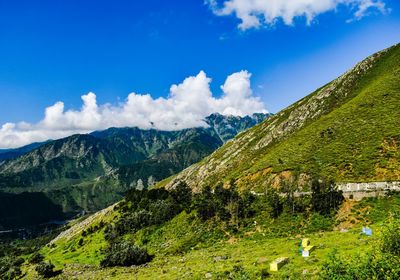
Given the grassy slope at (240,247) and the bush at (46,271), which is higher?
the grassy slope at (240,247)

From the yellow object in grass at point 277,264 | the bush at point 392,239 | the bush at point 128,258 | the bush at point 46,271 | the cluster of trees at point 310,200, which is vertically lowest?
the bush at point 46,271

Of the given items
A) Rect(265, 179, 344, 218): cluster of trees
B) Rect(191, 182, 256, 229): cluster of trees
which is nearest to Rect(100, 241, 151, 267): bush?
Rect(191, 182, 256, 229): cluster of trees

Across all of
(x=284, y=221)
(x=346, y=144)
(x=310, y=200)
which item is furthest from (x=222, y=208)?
(x=346, y=144)

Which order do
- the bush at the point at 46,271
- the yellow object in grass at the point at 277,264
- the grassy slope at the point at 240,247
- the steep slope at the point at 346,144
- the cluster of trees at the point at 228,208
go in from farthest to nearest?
the steep slope at the point at 346,144 < the bush at the point at 46,271 < the cluster of trees at the point at 228,208 < the grassy slope at the point at 240,247 < the yellow object in grass at the point at 277,264

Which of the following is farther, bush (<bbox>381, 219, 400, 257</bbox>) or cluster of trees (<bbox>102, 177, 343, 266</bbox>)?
cluster of trees (<bbox>102, 177, 343, 266</bbox>)

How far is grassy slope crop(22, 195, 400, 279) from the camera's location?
157 feet

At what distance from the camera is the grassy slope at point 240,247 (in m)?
47.9

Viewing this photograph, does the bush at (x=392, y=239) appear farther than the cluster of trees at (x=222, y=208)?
No

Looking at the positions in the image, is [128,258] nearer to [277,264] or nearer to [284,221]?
[284,221]

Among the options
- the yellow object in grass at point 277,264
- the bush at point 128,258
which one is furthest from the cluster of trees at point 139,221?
the yellow object in grass at point 277,264

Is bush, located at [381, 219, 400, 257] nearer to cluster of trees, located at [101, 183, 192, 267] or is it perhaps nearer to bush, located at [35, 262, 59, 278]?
cluster of trees, located at [101, 183, 192, 267]

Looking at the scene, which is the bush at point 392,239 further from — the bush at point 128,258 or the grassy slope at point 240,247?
the bush at point 128,258

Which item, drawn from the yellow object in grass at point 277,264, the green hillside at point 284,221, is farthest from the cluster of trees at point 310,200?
the yellow object in grass at point 277,264

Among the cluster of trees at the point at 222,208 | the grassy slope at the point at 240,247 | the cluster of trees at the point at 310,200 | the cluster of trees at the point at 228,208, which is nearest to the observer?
the grassy slope at the point at 240,247
